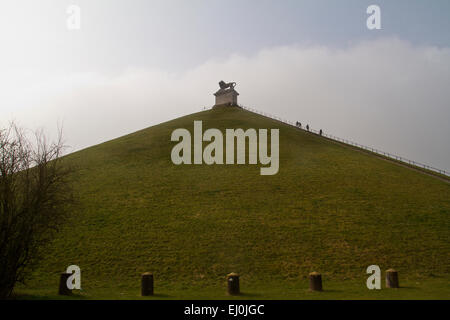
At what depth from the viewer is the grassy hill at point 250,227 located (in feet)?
75.6

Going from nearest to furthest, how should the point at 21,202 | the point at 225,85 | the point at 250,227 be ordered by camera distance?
the point at 21,202 < the point at 250,227 < the point at 225,85

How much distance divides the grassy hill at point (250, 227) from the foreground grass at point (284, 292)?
6.3 inches

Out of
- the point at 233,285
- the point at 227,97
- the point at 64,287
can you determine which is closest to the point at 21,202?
the point at 64,287

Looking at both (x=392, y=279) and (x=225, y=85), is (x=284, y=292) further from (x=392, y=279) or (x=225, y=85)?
(x=225, y=85)

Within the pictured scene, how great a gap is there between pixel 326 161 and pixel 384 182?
968 centimetres

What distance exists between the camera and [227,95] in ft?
286

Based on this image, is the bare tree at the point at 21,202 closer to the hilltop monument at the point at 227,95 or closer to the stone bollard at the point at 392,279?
the stone bollard at the point at 392,279

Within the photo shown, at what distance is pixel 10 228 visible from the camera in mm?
15883

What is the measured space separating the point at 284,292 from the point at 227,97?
7177 centimetres

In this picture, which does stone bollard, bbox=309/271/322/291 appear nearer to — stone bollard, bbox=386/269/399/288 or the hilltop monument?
stone bollard, bbox=386/269/399/288

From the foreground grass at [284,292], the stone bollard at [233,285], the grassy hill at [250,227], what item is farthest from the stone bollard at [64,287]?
the stone bollard at [233,285]

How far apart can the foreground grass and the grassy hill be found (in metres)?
0.16
